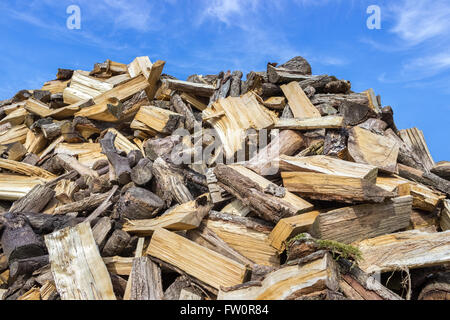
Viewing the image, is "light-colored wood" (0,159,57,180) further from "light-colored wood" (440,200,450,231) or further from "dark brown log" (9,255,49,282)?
"light-colored wood" (440,200,450,231)

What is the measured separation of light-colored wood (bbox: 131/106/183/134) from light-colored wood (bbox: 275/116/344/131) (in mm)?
1821

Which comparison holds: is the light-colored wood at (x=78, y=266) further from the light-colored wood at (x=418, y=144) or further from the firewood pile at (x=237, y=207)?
the light-colored wood at (x=418, y=144)

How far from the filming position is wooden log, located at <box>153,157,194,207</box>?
4254mm

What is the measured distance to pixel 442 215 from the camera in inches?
159

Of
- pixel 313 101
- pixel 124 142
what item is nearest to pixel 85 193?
pixel 124 142

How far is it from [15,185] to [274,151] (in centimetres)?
430

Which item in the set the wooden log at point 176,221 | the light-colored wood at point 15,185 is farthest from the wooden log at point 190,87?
the wooden log at point 176,221

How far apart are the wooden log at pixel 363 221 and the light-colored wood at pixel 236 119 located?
1967 mm

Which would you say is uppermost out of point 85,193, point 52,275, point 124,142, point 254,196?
point 124,142

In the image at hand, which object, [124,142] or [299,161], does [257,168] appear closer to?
[299,161]

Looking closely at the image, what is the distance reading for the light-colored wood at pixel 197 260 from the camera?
9.96 ft

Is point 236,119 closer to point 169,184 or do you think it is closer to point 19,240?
point 169,184

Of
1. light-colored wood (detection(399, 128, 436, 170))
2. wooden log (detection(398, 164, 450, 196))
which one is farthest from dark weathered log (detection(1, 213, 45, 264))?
light-colored wood (detection(399, 128, 436, 170))
